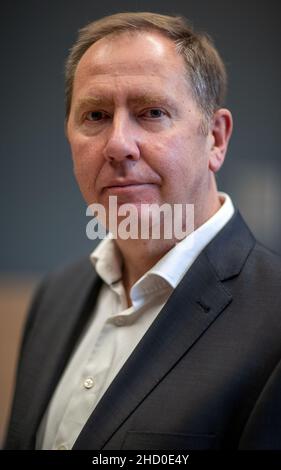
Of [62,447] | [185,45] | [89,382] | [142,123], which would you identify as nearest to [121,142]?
[142,123]

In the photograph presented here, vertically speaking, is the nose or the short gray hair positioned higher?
the short gray hair

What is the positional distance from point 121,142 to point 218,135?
29 centimetres

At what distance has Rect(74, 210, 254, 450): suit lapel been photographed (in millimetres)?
1052

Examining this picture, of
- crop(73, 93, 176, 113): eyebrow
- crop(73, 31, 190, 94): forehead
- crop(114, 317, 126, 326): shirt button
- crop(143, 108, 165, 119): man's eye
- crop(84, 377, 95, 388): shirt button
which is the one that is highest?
crop(73, 31, 190, 94): forehead

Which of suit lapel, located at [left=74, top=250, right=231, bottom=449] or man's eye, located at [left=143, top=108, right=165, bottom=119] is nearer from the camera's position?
suit lapel, located at [left=74, top=250, right=231, bottom=449]

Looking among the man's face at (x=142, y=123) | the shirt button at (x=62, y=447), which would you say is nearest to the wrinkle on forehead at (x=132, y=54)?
the man's face at (x=142, y=123)

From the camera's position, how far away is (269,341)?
40.4 inches

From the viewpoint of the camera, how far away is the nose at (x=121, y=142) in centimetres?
113

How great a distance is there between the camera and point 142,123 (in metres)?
1.17

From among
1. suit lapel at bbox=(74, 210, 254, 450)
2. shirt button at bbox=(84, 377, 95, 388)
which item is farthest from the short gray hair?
shirt button at bbox=(84, 377, 95, 388)

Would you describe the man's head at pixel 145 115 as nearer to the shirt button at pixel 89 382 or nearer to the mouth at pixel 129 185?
the mouth at pixel 129 185

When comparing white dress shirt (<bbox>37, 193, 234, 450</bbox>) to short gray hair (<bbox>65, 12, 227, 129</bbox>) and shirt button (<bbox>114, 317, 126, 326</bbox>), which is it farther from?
short gray hair (<bbox>65, 12, 227, 129</bbox>)

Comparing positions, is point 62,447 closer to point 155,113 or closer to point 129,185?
point 129,185

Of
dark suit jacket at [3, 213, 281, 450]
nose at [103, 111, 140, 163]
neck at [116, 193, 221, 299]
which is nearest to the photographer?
dark suit jacket at [3, 213, 281, 450]
